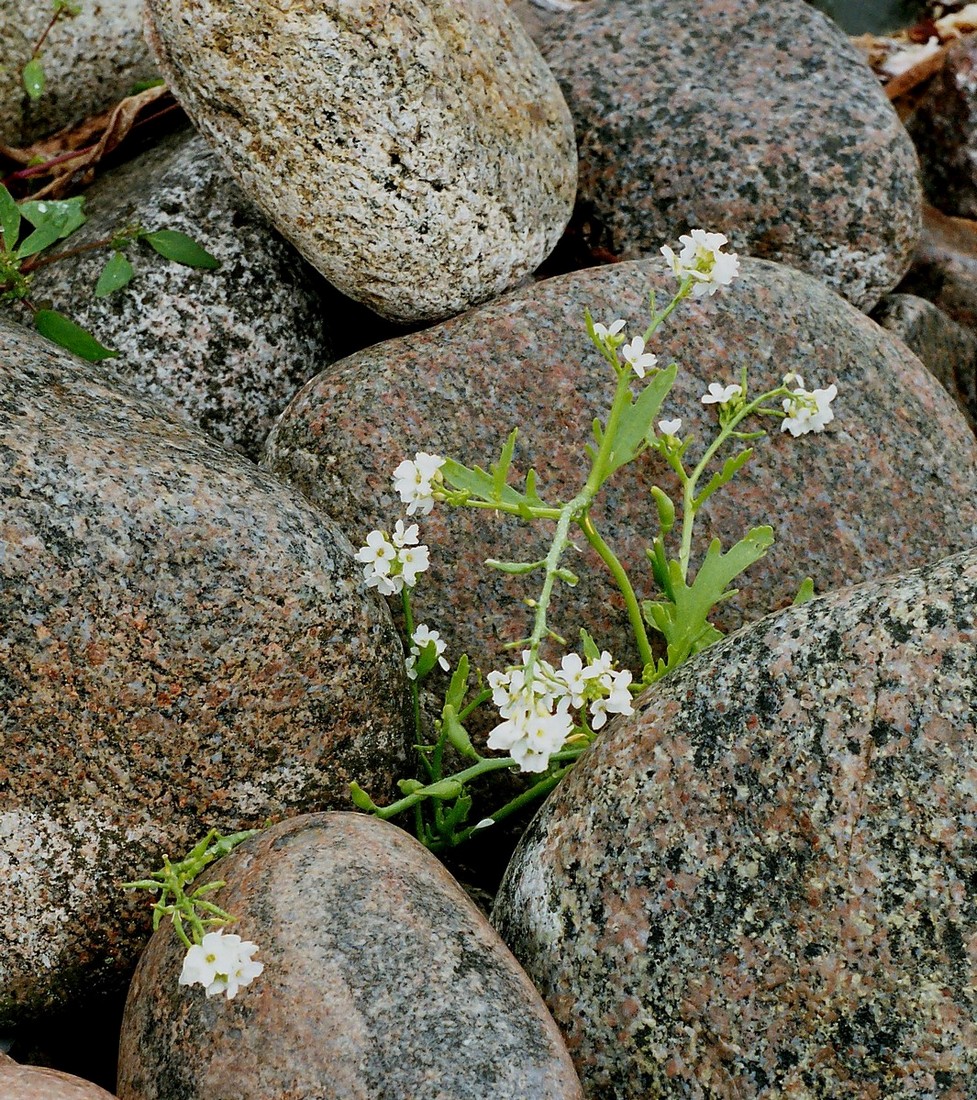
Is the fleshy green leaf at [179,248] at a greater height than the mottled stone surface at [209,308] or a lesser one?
greater

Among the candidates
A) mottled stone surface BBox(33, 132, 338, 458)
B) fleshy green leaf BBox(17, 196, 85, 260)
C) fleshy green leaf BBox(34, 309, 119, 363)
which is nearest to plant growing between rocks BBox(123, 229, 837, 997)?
mottled stone surface BBox(33, 132, 338, 458)

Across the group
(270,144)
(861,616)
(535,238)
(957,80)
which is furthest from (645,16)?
(861,616)

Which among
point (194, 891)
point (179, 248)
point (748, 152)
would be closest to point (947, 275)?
point (748, 152)

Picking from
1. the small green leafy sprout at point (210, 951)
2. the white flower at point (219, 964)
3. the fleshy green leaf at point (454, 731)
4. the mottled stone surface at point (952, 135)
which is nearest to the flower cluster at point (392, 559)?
the fleshy green leaf at point (454, 731)

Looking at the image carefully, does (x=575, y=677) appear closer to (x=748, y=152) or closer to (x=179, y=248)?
(x=179, y=248)

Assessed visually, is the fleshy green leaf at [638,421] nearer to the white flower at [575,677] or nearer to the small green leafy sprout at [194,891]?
the white flower at [575,677]

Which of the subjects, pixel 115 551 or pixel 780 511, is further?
pixel 780 511

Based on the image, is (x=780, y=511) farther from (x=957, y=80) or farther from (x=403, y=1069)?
(x=957, y=80)
